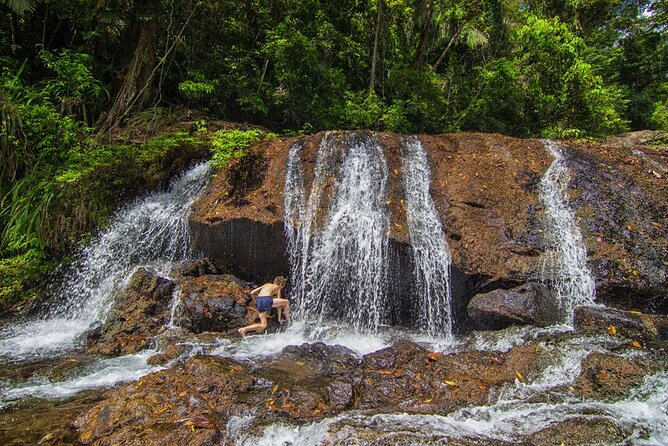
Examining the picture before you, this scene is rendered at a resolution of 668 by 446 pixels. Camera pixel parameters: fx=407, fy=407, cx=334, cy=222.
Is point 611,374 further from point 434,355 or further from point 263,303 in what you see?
point 263,303

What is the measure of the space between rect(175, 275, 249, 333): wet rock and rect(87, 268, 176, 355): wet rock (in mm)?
331

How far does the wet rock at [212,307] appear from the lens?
6309mm

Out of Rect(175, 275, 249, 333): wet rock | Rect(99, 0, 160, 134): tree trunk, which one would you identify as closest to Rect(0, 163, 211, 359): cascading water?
Rect(175, 275, 249, 333): wet rock

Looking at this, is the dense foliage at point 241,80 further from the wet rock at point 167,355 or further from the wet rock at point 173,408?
the wet rock at point 173,408

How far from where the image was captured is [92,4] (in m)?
9.63

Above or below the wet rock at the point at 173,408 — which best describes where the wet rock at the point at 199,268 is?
above

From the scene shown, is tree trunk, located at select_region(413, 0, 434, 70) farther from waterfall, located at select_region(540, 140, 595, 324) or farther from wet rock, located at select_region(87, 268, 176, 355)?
wet rock, located at select_region(87, 268, 176, 355)

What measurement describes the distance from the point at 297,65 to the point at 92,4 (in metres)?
5.16

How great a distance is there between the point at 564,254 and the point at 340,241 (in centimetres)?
350

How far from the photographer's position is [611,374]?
4031mm

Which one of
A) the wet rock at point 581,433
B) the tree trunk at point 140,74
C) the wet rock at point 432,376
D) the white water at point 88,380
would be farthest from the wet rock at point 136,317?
the wet rock at point 581,433

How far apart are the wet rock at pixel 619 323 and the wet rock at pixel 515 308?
0.35m

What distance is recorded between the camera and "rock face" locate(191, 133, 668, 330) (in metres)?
6.18

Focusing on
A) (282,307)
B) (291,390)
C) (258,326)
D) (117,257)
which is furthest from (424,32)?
(291,390)
